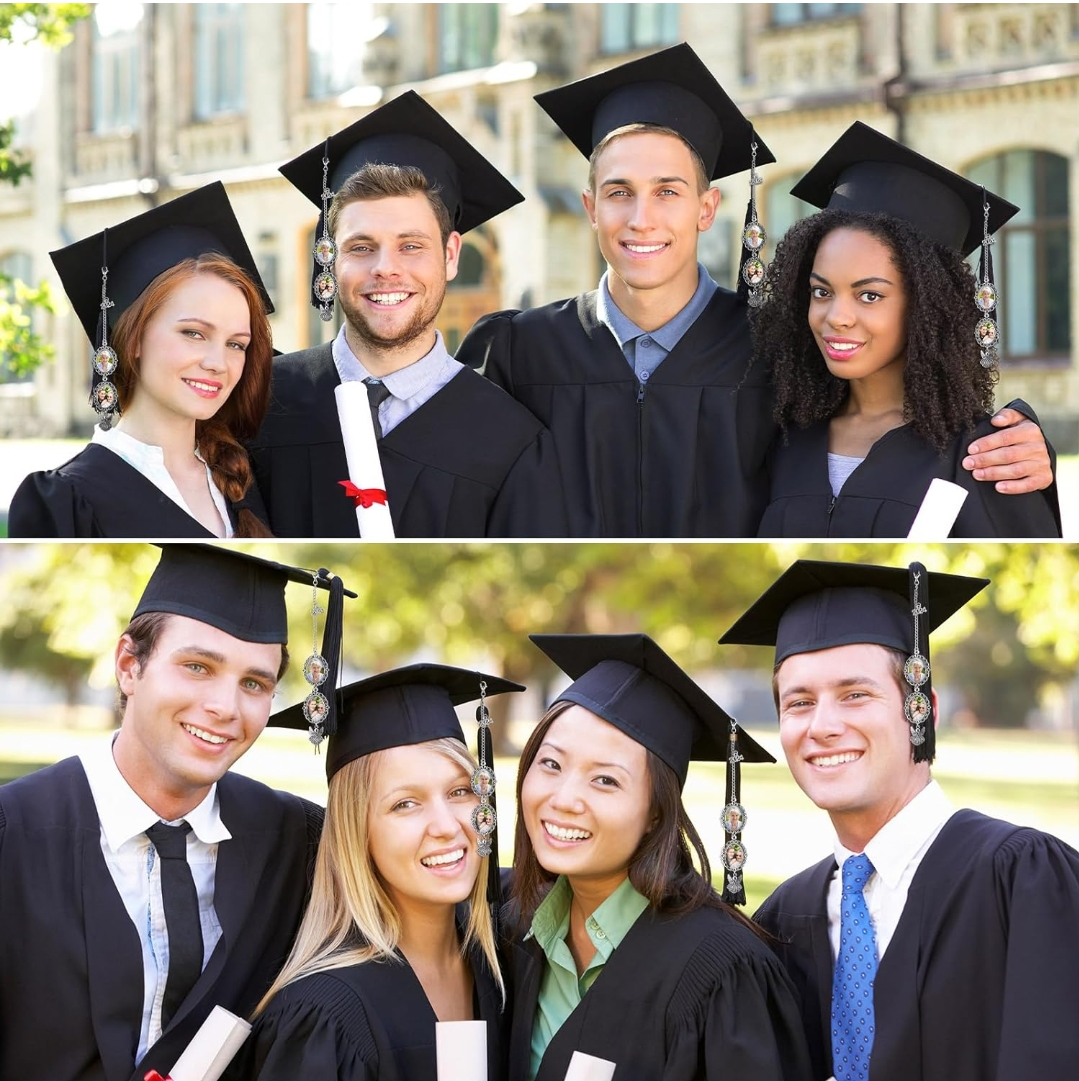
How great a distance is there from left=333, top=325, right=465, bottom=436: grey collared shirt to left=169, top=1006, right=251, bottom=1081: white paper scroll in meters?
2.10

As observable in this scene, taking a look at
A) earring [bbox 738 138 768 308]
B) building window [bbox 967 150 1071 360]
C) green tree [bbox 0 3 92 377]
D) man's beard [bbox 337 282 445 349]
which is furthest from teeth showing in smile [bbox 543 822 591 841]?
building window [bbox 967 150 1071 360]

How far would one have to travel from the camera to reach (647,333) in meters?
5.30

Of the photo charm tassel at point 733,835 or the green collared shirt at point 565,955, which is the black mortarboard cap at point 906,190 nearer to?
the photo charm tassel at point 733,835

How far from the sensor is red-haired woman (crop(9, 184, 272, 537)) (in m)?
4.68

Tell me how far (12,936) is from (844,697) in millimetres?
2177

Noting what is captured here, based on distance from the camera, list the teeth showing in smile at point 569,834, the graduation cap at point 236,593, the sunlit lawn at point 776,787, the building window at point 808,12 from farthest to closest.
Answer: the building window at point 808,12 → the sunlit lawn at point 776,787 → the graduation cap at point 236,593 → the teeth showing in smile at point 569,834

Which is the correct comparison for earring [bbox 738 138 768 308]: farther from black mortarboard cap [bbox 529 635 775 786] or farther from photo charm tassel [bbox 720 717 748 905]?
photo charm tassel [bbox 720 717 748 905]

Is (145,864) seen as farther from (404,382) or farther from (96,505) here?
(404,382)

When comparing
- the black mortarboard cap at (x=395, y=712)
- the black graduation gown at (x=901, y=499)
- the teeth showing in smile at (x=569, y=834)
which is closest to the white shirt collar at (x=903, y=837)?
the teeth showing in smile at (x=569, y=834)

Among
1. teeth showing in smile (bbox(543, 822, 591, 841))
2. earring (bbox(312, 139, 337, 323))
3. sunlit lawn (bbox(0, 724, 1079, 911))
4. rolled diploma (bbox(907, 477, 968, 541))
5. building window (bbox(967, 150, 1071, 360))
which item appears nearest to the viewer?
teeth showing in smile (bbox(543, 822, 591, 841))

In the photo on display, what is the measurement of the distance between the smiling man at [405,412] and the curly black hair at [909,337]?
0.82 meters

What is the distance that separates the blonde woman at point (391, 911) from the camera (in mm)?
3922

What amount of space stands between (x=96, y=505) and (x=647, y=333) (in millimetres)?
1843

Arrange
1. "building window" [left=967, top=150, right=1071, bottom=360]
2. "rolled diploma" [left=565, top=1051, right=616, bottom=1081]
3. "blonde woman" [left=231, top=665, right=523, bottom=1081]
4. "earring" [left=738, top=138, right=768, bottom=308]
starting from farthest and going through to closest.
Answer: "building window" [left=967, top=150, right=1071, bottom=360] < "earring" [left=738, top=138, right=768, bottom=308] < "blonde woman" [left=231, top=665, right=523, bottom=1081] < "rolled diploma" [left=565, top=1051, right=616, bottom=1081]
